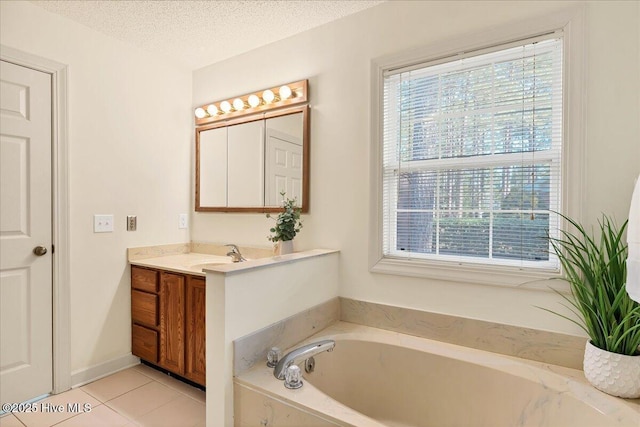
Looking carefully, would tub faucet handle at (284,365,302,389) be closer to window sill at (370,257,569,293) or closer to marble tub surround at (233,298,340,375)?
marble tub surround at (233,298,340,375)

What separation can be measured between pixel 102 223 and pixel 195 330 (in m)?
1.04

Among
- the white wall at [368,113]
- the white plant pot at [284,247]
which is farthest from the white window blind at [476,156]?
the white plant pot at [284,247]

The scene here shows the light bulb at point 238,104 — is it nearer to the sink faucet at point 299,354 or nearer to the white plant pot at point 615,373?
the sink faucet at point 299,354

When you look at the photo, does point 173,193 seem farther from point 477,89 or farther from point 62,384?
point 477,89

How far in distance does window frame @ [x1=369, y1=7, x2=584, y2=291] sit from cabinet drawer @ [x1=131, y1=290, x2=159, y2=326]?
5.10 ft

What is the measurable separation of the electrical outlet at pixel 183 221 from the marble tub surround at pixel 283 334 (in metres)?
1.55

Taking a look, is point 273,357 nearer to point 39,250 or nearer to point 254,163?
point 254,163

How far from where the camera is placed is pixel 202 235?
2.95 m

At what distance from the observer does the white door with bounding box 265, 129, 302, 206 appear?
239cm

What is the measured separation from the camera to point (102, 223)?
2398mm

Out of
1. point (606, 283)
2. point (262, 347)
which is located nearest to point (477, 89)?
point (606, 283)

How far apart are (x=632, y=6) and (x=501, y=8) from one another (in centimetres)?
52

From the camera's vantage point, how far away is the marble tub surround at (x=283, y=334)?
1564 mm

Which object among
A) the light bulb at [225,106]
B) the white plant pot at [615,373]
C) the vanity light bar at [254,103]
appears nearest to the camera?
the white plant pot at [615,373]
